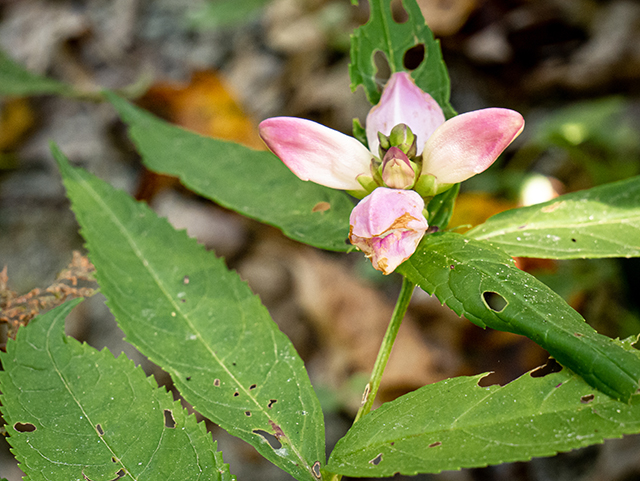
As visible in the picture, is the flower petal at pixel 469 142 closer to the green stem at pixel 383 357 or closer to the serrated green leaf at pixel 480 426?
the green stem at pixel 383 357

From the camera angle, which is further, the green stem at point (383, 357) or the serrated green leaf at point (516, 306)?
the green stem at point (383, 357)

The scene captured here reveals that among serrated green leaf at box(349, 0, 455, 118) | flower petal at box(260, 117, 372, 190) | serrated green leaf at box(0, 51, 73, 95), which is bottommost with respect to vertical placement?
flower petal at box(260, 117, 372, 190)

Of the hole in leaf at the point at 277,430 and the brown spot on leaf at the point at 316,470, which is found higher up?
the hole in leaf at the point at 277,430

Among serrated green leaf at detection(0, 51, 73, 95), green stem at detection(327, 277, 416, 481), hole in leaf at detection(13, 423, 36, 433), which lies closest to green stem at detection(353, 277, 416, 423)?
green stem at detection(327, 277, 416, 481)

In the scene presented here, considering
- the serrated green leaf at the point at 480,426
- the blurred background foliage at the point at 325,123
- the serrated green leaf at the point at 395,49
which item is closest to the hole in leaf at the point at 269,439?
the serrated green leaf at the point at 480,426

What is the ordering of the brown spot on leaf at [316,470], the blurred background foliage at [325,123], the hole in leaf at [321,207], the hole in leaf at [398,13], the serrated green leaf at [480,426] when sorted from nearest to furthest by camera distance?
the serrated green leaf at [480,426] < the brown spot on leaf at [316,470] < the hole in leaf at [321,207] < the blurred background foliage at [325,123] < the hole in leaf at [398,13]

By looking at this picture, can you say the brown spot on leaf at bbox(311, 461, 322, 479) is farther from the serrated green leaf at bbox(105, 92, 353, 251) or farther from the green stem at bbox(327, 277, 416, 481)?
the serrated green leaf at bbox(105, 92, 353, 251)

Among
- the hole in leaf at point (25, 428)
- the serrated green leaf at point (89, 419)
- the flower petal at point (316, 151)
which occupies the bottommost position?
the hole in leaf at point (25, 428)
